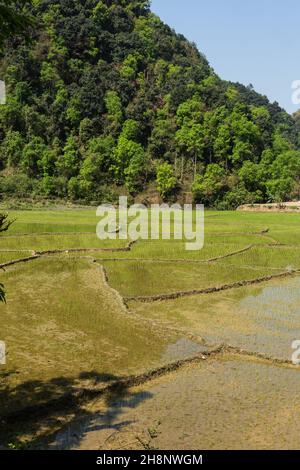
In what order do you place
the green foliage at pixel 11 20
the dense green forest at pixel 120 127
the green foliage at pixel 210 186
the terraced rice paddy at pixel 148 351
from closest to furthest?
the green foliage at pixel 11 20, the terraced rice paddy at pixel 148 351, the green foliage at pixel 210 186, the dense green forest at pixel 120 127

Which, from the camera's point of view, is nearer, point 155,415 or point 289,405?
point 155,415

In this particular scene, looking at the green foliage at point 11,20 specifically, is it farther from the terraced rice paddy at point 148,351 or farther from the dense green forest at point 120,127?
the dense green forest at point 120,127

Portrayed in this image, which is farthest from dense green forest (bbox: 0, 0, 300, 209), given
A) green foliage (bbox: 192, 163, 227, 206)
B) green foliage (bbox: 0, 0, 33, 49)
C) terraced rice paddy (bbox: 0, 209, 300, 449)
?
green foliage (bbox: 0, 0, 33, 49)

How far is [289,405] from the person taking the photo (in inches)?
348

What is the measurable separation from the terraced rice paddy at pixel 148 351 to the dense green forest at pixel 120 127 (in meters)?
33.7

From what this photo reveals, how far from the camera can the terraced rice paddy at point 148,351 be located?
7836mm

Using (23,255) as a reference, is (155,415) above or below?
below

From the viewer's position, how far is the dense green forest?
56.0m

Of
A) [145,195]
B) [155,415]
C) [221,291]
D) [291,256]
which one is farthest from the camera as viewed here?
[145,195]

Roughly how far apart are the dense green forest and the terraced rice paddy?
33.7 metres

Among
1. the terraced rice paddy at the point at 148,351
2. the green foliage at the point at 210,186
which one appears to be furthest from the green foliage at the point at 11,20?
the green foliage at the point at 210,186
